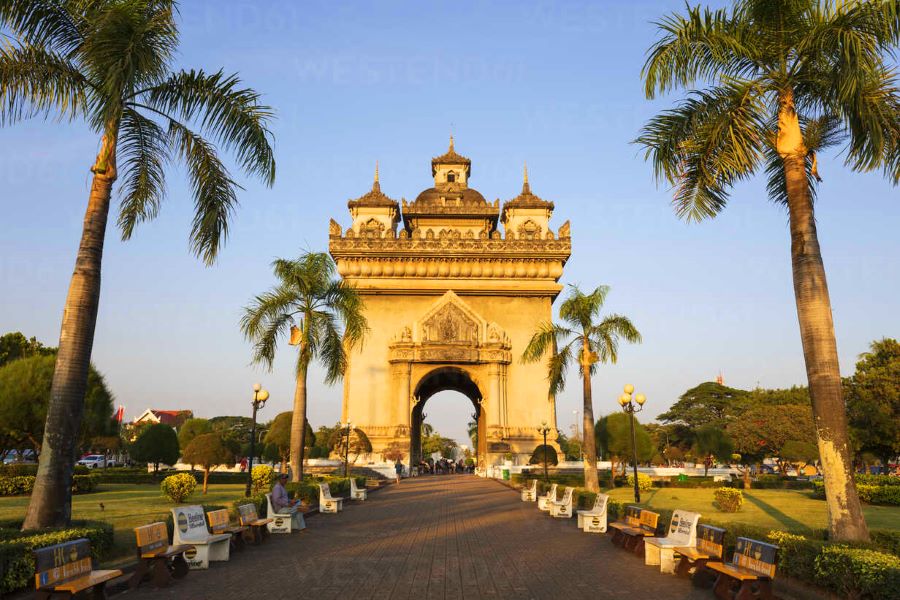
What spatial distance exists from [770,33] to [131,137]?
11.3m

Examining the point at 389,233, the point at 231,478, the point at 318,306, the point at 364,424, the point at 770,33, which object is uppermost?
the point at 389,233

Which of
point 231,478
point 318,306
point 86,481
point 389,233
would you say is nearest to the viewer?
point 318,306

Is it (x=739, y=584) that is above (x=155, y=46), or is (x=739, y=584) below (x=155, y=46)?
below

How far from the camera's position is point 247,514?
40.4 feet

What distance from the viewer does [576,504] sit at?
20.3m

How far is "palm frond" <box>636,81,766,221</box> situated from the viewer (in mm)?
10602

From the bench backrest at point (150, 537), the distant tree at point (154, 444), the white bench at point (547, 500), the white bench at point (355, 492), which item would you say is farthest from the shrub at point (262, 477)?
the bench backrest at point (150, 537)

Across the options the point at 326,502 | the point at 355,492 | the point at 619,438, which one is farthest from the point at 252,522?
the point at 619,438

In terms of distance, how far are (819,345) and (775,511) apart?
13495 mm

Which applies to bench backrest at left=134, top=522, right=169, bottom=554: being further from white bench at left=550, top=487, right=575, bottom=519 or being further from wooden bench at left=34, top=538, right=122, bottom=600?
white bench at left=550, top=487, right=575, bottom=519

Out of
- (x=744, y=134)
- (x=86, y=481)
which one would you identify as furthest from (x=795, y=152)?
(x=86, y=481)

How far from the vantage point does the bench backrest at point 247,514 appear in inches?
475

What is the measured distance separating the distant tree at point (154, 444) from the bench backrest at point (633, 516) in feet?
104

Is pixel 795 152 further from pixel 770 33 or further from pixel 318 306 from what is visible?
pixel 318 306
